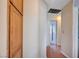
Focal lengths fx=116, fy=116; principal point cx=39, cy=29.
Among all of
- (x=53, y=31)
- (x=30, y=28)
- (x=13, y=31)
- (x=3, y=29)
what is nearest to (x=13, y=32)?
(x=13, y=31)

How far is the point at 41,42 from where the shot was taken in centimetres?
377

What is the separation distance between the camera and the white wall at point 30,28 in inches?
131

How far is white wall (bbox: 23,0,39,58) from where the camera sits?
3.33 m

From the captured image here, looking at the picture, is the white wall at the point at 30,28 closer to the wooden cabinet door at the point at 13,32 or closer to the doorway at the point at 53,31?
the wooden cabinet door at the point at 13,32

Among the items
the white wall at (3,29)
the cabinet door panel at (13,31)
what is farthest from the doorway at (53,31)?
the white wall at (3,29)

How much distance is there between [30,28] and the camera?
337 centimetres

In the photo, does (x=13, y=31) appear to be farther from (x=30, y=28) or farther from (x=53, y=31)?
(x=53, y=31)

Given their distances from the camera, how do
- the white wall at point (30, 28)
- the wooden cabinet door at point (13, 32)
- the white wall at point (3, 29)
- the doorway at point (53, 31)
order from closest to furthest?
1. the white wall at point (3, 29)
2. the wooden cabinet door at point (13, 32)
3. the white wall at point (30, 28)
4. the doorway at point (53, 31)

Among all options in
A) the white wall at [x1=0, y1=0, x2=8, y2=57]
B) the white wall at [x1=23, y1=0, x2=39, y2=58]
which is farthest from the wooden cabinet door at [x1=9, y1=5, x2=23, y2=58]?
the white wall at [x1=23, y1=0, x2=39, y2=58]

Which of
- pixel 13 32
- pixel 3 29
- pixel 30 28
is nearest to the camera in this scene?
pixel 3 29

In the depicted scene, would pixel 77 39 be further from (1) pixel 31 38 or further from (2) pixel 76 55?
(1) pixel 31 38

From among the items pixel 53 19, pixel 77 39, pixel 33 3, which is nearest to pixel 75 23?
pixel 77 39

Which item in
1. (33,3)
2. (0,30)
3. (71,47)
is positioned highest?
(33,3)

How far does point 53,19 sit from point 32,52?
6216 millimetres
